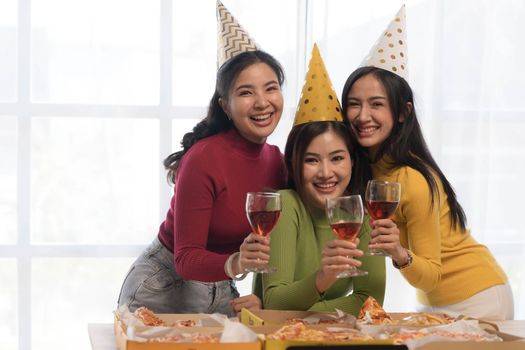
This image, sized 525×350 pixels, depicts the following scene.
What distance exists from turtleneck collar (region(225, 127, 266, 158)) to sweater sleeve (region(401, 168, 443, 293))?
0.42 metres

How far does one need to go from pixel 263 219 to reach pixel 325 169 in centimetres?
40

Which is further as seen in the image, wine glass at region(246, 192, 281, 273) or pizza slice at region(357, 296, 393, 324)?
wine glass at region(246, 192, 281, 273)

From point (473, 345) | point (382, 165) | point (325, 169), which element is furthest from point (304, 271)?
point (473, 345)

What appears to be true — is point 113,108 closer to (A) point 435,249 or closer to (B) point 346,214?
(A) point 435,249

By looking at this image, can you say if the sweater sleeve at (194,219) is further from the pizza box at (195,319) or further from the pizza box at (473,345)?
the pizza box at (473,345)

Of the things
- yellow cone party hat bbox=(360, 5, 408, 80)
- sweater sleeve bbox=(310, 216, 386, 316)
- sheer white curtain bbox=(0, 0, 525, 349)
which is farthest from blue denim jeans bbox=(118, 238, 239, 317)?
sheer white curtain bbox=(0, 0, 525, 349)

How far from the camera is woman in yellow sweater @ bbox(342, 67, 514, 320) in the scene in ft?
7.46

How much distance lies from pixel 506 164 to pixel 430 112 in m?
0.42

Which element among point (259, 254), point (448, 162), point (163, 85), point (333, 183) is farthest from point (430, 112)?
point (259, 254)

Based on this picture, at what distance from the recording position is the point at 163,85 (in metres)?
3.70

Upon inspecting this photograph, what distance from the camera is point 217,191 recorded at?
2363mm

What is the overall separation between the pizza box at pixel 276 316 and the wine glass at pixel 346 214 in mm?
101

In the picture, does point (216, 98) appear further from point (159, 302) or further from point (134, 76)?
point (134, 76)

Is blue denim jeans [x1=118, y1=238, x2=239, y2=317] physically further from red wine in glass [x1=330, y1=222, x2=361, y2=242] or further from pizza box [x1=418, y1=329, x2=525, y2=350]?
pizza box [x1=418, y1=329, x2=525, y2=350]
